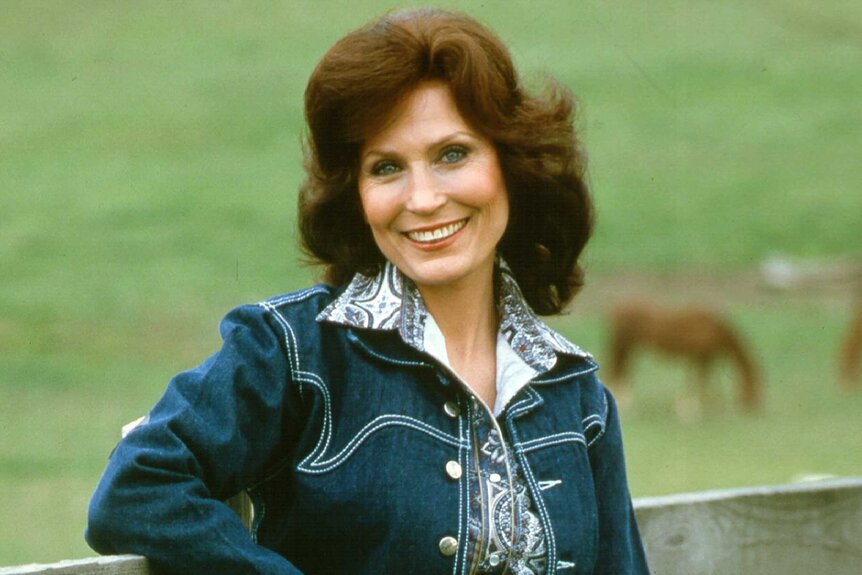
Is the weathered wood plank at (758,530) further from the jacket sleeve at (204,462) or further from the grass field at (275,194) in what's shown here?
the grass field at (275,194)

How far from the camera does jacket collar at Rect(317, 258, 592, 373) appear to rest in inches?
105

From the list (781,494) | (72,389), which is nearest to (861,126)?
(72,389)

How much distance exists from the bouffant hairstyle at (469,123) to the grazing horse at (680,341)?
1086cm

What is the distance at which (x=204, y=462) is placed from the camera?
2.42 metres

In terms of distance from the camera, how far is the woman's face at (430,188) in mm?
2648

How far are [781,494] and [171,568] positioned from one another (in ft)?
3.84

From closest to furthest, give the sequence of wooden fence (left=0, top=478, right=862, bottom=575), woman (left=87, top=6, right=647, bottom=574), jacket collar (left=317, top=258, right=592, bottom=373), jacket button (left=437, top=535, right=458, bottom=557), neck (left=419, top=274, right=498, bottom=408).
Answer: woman (left=87, top=6, right=647, bottom=574)
jacket button (left=437, top=535, right=458, bottom=557)
jacket collar (left=317, top=258, right=592, bottom=373)
neck (left=419, top=274, right=498, bottom=408)
wooden fence (left=0, top=478, right=862, bottom=575)

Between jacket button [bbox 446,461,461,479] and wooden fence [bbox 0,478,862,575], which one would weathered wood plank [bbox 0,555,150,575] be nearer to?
jacket button [bbox 446,461,461,479]

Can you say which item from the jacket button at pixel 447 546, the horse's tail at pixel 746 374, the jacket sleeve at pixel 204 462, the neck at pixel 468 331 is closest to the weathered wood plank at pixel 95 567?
the jacket sleeve at pixel 204 462

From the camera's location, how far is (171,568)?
2.37 meters

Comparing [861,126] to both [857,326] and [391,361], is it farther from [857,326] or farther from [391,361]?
[391,361]

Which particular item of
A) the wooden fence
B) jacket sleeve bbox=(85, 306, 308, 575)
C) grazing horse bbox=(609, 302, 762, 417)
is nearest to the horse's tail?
grazing horse bbox=(609, 302, 762, 417)

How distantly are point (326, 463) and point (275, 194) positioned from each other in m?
17.2

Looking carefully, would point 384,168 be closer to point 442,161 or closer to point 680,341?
point 442,161
